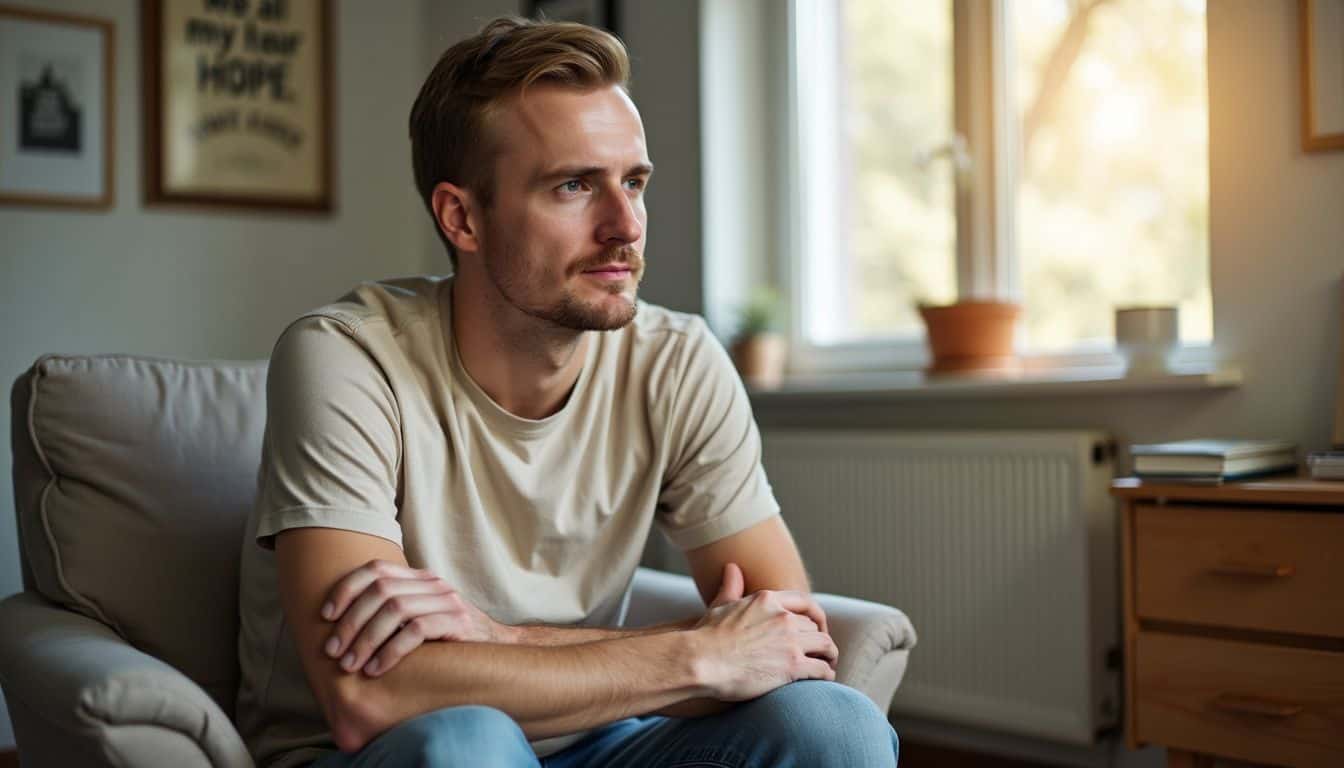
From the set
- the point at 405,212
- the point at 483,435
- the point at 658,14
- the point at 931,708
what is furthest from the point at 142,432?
the point at 405,212

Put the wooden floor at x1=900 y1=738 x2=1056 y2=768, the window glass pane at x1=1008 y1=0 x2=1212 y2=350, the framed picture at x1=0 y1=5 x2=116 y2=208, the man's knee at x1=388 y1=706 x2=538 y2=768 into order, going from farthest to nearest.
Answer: the framed picture at x1=0 y1=5 x2=116 y2=208 < the wooden floor at x1=900 y1=738 x2=1056 y2=768 < the window glass pane at x1=1008 y1=0 x2=1212 y2=350 < the man's knee at x1=388 y1=706 x2=538 y2=768

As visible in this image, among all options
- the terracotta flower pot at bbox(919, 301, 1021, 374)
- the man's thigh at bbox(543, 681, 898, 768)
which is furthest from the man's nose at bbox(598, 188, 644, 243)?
the terracotta flower pot at bbox(919, 301, 1021, 374)

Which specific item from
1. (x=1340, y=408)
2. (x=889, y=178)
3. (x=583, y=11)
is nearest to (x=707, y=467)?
(x=1340, y=408)

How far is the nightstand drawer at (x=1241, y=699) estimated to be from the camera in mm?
1777

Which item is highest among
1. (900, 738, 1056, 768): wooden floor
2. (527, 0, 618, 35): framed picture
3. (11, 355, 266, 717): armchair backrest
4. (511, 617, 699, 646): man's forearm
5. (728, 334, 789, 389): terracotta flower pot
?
(527, 0, 618, 35): framed picture

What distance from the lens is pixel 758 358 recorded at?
290cm

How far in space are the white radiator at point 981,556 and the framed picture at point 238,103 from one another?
1632mm

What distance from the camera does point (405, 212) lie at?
3.72 metres

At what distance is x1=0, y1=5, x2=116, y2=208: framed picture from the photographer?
3029mm

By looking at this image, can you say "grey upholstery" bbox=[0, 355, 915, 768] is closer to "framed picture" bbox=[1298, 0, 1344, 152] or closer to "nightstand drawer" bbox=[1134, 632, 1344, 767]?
"nightstand drawer" bbox=[1134, 632, 1344, 767]

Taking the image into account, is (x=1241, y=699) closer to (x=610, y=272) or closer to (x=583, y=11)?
(x=610, y=272)

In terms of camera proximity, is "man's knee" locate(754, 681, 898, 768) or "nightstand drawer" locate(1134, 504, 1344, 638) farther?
"nightstand drawer" locate(1134, 504, 1344, 638)

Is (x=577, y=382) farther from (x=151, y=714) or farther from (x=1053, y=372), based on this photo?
(x=1053, y=372)

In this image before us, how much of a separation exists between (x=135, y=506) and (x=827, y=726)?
3.02ft
